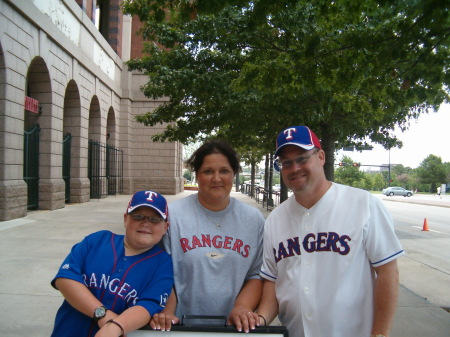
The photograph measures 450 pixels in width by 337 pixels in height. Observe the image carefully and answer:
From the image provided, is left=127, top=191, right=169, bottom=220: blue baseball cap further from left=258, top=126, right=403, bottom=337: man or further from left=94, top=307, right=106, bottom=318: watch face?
left=258, top=126, right=403, bottom=337: man

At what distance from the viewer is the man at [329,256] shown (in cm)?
186

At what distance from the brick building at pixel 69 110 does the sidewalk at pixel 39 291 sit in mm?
2191

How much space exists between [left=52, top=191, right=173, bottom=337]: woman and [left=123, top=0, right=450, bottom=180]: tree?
2.00 meters

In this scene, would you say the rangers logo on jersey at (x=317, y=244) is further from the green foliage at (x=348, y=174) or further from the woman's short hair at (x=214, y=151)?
the green foliage at (x=348, y=174)

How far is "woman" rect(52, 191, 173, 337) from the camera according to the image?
1.80 meters

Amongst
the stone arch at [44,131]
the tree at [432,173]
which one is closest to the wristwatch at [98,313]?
the stone arch at [44,131]

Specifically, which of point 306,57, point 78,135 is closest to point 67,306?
point 306,57

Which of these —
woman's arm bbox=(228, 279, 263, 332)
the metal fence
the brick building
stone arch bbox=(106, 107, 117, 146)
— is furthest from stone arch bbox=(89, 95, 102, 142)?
woman's arm bbox=(228, 279, 263, 332)

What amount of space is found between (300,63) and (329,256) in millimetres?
2775

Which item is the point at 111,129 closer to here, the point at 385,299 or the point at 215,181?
the point at 215,181

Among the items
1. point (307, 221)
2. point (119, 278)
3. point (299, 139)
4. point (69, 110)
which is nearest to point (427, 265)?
point (307, 221)

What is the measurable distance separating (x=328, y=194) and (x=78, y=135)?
1484 cm

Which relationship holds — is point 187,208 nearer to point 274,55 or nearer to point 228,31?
point 274,55

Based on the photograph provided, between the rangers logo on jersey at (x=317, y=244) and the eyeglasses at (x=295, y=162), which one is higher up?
the eyeglasses at (x=295, y=162)
